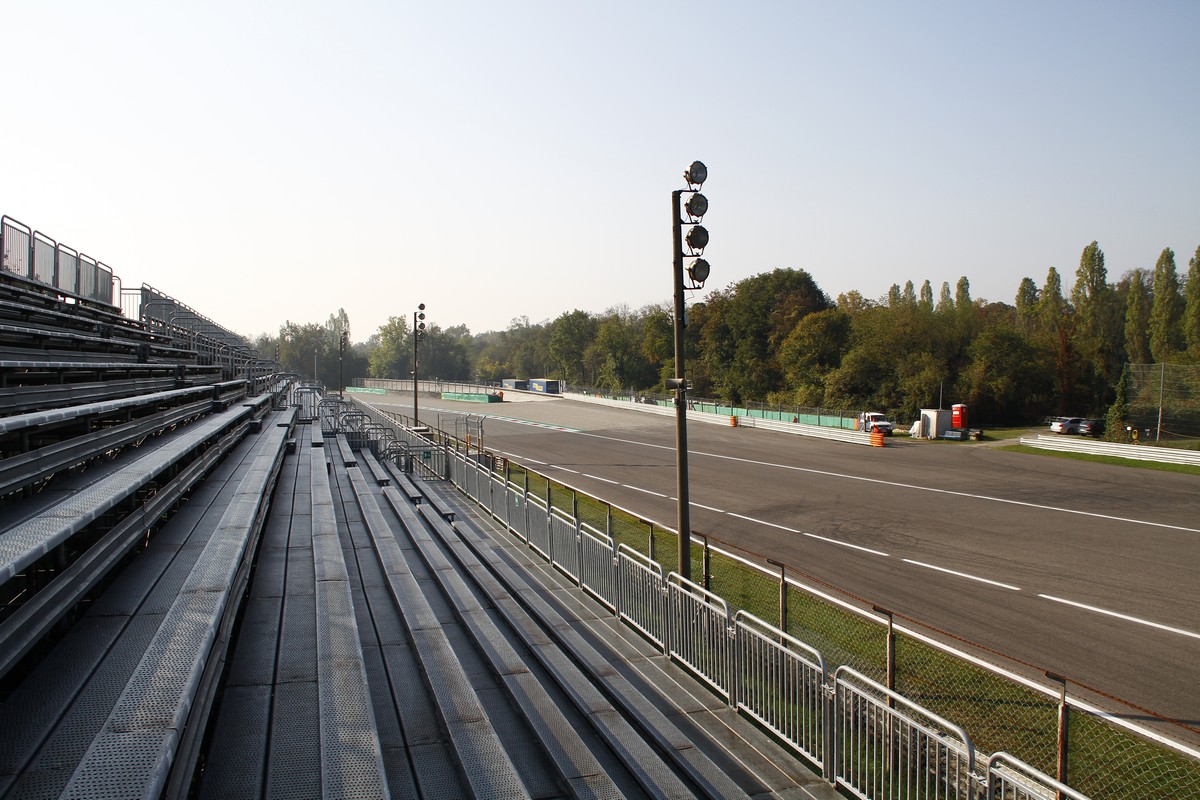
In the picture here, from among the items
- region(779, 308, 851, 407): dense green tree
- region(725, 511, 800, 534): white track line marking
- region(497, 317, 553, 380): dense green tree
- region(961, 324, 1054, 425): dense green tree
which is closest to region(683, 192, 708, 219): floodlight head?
region(725, 511, 800, 534): white track line marking

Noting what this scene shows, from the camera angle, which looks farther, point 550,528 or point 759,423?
point 759,423

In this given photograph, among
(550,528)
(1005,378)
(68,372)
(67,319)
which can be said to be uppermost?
(67,319)

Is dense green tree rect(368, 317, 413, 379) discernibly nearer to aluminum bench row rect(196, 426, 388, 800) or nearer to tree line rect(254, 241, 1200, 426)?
tree line rect(254, 241, 1200, 426)

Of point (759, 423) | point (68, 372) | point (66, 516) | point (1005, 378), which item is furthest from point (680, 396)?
point (1005, 378)

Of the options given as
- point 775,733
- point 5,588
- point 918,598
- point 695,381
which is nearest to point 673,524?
point 918,598

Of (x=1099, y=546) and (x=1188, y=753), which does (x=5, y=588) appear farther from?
(x=1099, y=546)

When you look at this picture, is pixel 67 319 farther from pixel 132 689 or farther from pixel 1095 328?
pixel 1095 328

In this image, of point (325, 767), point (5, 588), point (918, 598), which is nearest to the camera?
point (325, 767)

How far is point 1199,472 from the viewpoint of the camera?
1147 inches

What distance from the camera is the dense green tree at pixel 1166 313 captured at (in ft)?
224

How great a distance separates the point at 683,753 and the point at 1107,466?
34.2m

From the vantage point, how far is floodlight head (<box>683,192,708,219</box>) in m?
10.2

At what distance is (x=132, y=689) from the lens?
3717 mm

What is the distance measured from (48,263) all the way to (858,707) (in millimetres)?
14797
